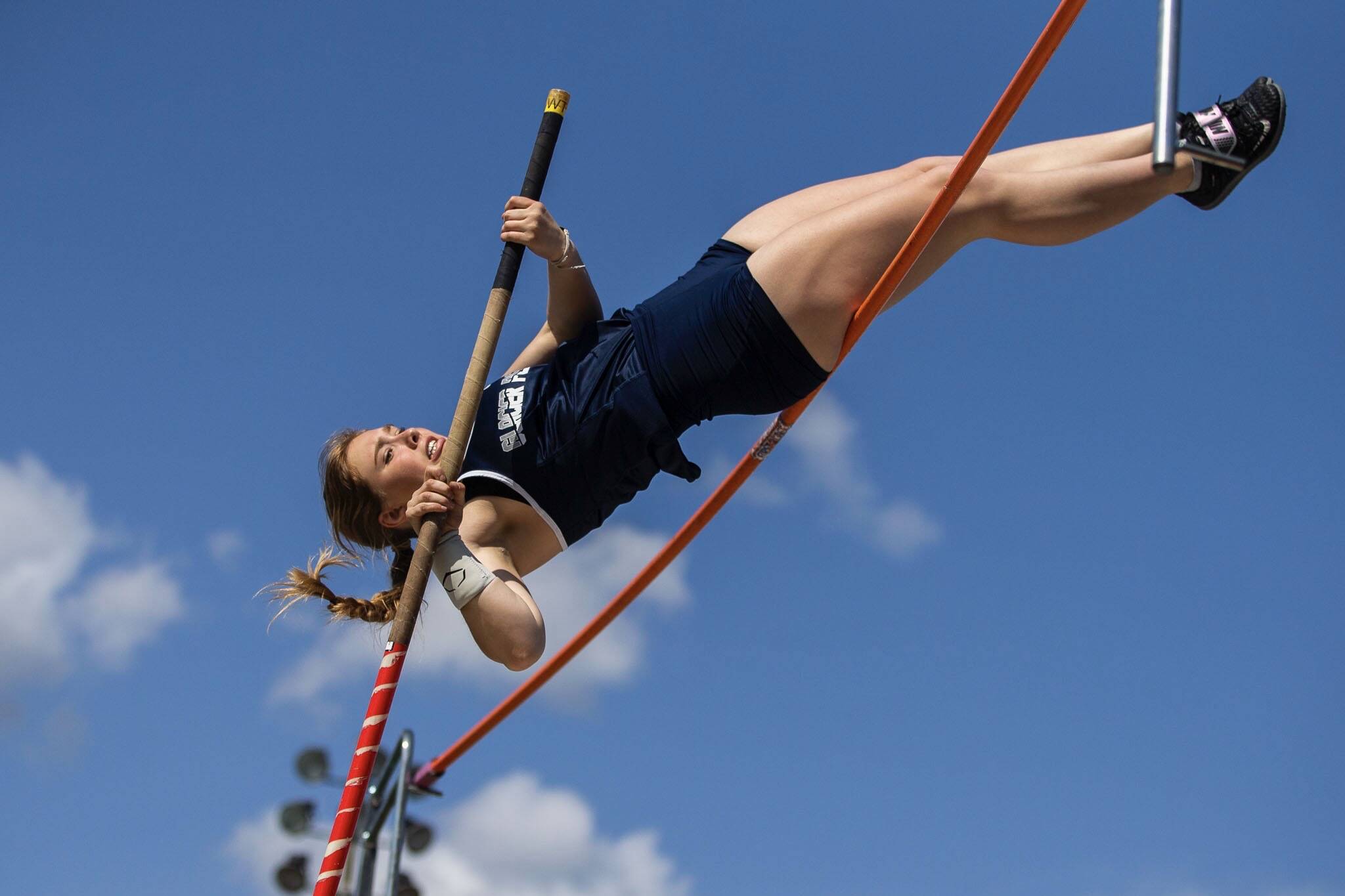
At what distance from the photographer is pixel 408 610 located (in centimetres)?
418

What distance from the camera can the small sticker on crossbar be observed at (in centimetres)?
471

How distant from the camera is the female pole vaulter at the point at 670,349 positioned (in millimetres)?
3979

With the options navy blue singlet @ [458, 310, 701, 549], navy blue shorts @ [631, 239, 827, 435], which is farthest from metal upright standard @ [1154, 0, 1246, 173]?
navy blue singlet @ [458, 310, 701, 549]

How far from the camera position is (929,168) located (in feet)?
14.1

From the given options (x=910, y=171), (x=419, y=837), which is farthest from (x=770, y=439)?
(x=419, y=837)

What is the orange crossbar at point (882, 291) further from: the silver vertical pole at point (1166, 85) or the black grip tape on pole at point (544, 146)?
the black grip tape on pole at point (544, 146)

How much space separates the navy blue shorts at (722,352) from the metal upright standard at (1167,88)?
1293 mm

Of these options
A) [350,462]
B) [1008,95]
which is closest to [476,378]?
[350,462]

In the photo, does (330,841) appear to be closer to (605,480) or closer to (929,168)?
(605,480)

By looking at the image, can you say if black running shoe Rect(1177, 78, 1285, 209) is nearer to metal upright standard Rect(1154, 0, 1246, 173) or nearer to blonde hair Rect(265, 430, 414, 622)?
metal upright standard Rect(1154, 0, 1246, 173)

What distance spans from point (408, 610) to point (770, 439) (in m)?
1.36

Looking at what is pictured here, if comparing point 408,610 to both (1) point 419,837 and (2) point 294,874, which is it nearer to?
(1) point 419,837

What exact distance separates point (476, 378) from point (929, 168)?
1.52 metres

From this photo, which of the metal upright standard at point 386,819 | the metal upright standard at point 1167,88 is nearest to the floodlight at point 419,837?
the metal upright standard at point 386,819
